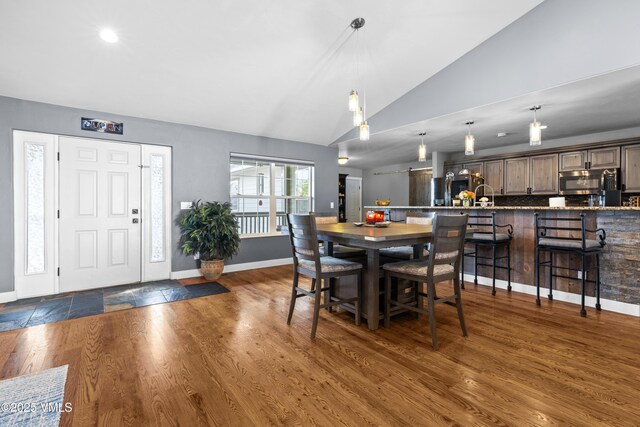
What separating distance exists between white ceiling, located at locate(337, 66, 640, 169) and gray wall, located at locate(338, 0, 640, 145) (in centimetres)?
13

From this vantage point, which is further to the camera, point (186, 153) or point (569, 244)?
point (186, 153)

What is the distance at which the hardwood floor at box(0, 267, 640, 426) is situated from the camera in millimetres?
1648

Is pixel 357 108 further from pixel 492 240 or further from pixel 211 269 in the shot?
pixel 211 269

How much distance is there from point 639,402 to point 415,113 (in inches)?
147

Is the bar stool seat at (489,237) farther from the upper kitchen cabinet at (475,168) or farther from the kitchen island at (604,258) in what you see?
the upper kitchen cabinet at (475,168)

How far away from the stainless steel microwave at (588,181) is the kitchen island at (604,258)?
2.35 m

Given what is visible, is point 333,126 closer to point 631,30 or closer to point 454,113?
point 454,113

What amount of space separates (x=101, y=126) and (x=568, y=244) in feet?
18.5

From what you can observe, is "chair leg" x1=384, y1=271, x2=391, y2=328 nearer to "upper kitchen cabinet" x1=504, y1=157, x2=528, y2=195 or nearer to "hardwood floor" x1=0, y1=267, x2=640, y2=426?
"hardwood floor" x1=0, y1=267, x2=640, y2=426

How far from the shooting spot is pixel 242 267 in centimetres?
527

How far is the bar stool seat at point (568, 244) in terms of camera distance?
3.11 meters

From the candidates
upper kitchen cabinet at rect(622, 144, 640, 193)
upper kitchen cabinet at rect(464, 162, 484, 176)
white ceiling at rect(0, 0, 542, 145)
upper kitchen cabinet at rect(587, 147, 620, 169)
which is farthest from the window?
upper kitchen cabinet at rect(622, 144, 640, 193)

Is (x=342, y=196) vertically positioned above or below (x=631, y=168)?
below

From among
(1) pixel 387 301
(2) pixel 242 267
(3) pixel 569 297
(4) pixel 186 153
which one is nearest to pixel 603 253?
(3) pixel 569 297
